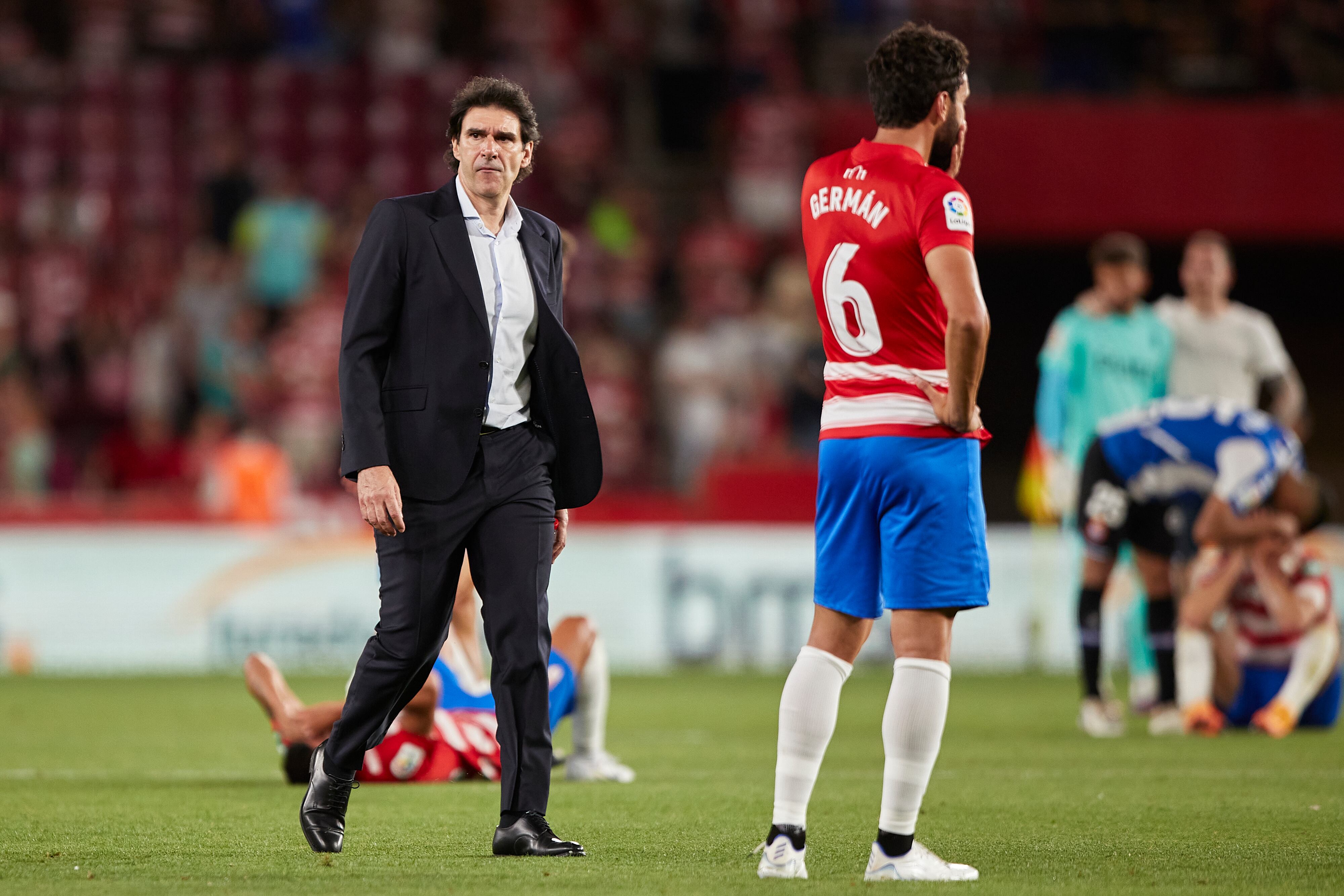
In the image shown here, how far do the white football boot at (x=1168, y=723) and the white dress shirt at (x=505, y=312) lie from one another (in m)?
5.32

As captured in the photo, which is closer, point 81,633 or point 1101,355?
point 1101,355

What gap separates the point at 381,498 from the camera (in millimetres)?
5066

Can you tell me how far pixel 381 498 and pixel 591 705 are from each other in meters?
2.59

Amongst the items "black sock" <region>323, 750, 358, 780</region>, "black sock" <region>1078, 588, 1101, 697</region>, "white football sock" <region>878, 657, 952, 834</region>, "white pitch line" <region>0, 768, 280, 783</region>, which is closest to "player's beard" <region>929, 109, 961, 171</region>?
"white football sock" <region>878, 657, 952, 834</region>

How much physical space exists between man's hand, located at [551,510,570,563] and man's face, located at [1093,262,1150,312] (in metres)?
5.73

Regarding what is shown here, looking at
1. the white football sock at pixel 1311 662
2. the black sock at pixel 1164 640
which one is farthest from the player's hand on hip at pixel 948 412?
the white football sock at pixel 1311 662

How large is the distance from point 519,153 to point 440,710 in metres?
2.83

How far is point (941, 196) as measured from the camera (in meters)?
4.79

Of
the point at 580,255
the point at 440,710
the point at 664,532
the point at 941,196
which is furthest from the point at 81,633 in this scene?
the point at 941,196

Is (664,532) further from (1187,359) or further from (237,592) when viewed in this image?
(1187,359)

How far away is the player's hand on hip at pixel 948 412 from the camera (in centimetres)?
481

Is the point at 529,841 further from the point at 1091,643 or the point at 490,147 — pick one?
the point at 1091,643

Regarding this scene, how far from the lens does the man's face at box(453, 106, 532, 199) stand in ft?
17.4

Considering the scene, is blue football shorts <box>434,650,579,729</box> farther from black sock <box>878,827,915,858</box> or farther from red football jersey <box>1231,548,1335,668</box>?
red football jersey <box>1231,548,1335,668</box>
